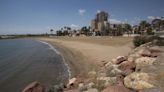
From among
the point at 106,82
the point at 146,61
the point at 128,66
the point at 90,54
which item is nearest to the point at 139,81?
the point at 106,82

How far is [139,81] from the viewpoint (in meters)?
7.64

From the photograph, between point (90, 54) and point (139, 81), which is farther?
point (90, 54)

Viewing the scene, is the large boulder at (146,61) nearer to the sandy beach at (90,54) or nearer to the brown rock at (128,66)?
the brown rock at (128,66)

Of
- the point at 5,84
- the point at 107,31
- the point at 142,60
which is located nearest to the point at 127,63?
the point at 142,60

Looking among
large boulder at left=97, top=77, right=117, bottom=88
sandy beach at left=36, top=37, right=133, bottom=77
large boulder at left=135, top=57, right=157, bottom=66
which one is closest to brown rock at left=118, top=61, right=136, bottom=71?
large boulder at left=135, top=57, right=157, bottom=66

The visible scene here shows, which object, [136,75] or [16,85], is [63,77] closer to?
[16,85]

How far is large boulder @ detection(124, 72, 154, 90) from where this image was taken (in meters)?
7.28

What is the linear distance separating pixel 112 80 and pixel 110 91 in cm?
198

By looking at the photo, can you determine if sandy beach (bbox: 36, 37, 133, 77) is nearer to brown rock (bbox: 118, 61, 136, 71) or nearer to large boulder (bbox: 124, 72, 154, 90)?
brown rock (bbox: 118, 61, 136, 71)

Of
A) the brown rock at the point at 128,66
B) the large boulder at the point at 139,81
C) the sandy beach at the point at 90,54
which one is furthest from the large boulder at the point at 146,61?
the sandy beach at the point at 90,54

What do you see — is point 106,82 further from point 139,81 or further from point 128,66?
point 128,66

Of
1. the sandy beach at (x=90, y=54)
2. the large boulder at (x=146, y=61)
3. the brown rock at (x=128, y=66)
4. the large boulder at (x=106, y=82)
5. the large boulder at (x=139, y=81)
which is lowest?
the sandy beach at (x=90, y=54)

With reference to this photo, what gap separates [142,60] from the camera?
1127 centimetres

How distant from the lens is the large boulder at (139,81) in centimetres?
728
